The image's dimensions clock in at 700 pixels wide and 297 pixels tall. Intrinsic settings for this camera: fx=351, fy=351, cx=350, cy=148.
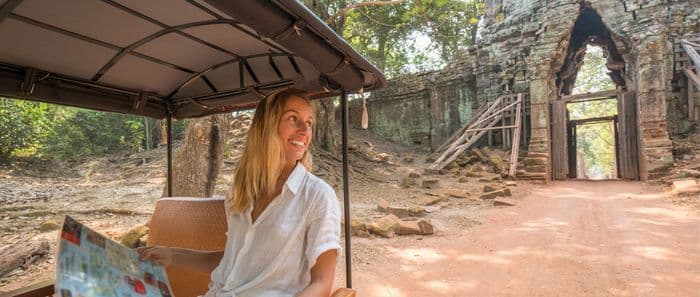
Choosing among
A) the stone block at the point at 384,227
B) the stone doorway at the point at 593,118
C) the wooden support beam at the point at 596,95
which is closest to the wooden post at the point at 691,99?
the stone doorway at the point at 593,118

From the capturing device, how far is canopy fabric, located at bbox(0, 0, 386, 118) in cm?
165

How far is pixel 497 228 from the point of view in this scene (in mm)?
5930

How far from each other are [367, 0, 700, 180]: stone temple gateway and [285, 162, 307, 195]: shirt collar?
11.4 m

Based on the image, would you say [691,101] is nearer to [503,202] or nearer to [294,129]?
[503,202]

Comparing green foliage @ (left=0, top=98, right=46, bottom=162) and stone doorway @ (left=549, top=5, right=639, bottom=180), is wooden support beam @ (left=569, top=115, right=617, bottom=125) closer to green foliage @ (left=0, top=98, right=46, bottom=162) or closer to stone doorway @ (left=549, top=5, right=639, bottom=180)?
stone doorway @ (left=549, top=5, right=639, bottom=180)

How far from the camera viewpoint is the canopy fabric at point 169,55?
5.41ft

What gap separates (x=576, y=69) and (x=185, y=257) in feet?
60.8

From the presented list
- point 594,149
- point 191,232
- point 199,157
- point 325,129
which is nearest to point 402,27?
point 325,129

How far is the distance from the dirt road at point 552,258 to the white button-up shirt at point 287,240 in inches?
87.3

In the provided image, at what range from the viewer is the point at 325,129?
11.3 metres

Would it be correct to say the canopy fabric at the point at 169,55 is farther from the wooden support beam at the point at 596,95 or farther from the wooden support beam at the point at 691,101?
the wooden support beam at the point at 691,101

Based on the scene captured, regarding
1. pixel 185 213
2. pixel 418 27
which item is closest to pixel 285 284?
pixel 185 213

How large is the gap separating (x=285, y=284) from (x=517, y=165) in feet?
40.4

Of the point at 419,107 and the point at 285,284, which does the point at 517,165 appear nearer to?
the point at 419,107
